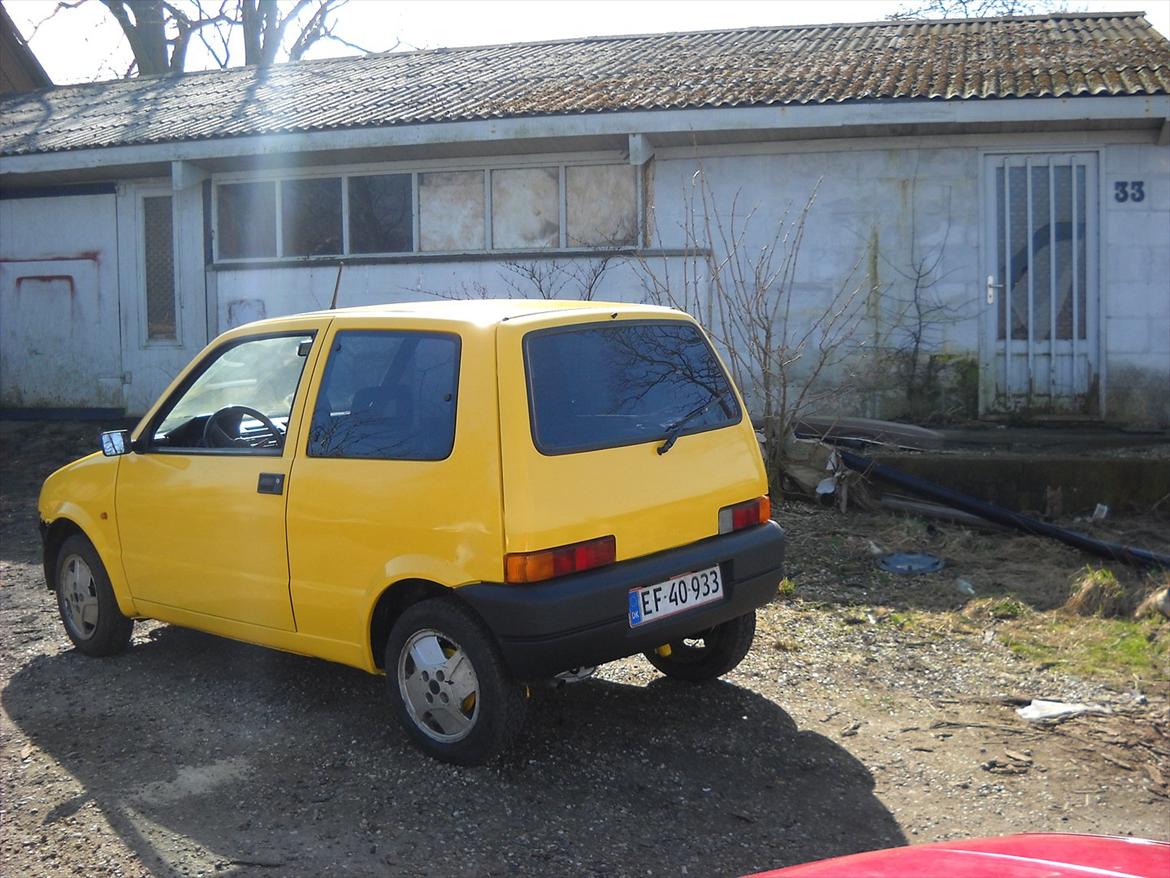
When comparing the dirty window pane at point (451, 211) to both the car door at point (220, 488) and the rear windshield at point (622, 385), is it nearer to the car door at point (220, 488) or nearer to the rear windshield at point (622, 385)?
the car door at point (220, 488)

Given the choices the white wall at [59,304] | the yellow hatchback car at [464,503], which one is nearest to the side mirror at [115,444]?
the yellow hatchback car at [464,503]

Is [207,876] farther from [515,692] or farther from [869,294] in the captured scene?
[869,294]

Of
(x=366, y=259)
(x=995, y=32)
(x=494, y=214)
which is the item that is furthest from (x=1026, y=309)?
(x=366, y=259)

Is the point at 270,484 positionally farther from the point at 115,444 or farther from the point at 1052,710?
the point at 1052,710

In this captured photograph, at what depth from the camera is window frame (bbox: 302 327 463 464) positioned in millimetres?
4352

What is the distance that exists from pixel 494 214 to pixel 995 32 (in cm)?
645

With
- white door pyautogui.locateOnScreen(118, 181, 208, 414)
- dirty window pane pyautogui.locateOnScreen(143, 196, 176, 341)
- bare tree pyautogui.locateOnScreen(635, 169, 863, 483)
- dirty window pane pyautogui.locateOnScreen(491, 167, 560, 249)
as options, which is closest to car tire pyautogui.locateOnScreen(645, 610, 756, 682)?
bare tree pyautogui.locateOnScreen(635, 169, 863, 483)

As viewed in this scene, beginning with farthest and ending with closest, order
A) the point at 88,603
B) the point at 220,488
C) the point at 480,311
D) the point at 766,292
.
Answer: the point at 766,292
the point at 88,603
the point at 220,488
the point at 480,311

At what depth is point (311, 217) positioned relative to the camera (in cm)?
1366

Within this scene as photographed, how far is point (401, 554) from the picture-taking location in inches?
174

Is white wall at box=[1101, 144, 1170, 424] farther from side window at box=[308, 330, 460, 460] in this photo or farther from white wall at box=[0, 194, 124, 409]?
white wall at box=[0, 194, 124, 409]

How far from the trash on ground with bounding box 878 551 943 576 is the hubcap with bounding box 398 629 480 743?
3864 mm

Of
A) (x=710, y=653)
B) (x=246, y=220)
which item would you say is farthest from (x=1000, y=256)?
(x=246, y=220)

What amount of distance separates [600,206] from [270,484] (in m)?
8.27
